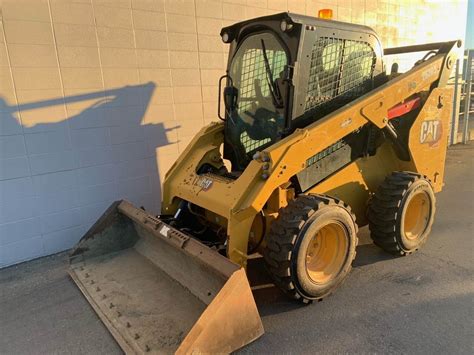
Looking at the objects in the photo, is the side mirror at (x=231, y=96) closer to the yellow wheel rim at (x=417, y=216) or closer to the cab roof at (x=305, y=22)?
the cab roof at (x=305, y=22)

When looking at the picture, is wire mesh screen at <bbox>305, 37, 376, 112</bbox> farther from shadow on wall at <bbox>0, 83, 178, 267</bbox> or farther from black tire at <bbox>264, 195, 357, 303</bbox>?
shadow on wall at <bbox>0, 83, 178, 267</bbox>

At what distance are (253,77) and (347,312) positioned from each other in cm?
228

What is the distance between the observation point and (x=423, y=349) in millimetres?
2510

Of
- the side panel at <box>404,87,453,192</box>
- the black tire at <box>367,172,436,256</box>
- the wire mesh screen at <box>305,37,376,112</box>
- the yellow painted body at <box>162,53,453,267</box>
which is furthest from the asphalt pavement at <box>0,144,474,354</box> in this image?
the wire mesh screen at <box>305,37,376,112</box>

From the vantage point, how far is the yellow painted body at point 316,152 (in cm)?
294

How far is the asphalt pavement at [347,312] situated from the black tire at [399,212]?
0.53 feet

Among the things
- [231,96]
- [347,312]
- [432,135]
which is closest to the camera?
[347,312]

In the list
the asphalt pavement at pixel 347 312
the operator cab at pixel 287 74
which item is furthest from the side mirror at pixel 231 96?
the asphalt pavement at pixel 347 312

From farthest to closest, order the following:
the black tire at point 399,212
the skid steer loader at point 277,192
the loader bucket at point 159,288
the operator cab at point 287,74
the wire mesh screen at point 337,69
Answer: the black tire at point 399,212, the wire mesh screen at point 337,69, the operator cab at point 287,74, the skid steer loader at point 277,192, the loader bucket at point 159,288

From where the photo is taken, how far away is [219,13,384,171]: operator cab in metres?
3.17

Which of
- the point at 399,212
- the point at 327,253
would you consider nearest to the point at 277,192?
the point at 327,253

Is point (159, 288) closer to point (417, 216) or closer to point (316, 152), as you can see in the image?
point (316, 152)

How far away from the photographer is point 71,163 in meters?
4.26

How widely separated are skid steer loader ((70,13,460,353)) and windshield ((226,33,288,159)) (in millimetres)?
13
